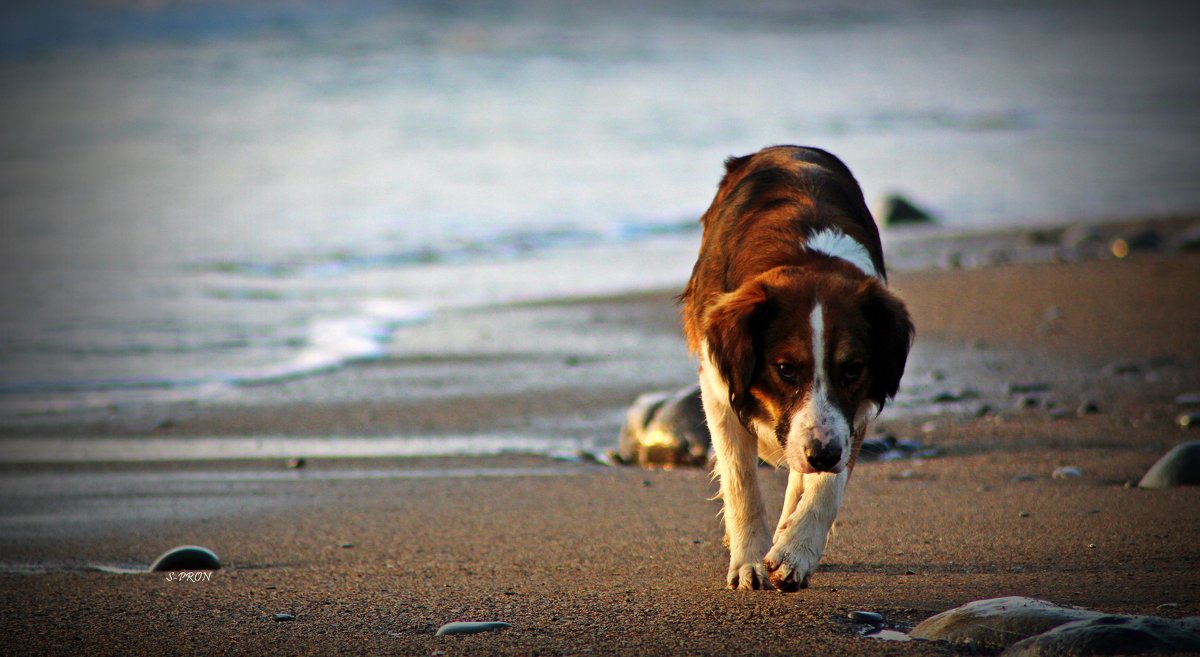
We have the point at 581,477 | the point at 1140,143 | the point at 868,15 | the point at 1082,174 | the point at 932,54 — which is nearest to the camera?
the point at 581,477

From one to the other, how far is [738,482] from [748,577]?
0.38 m

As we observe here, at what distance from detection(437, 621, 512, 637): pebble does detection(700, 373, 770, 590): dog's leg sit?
1.00m

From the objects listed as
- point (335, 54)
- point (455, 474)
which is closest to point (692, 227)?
point (455, 474)

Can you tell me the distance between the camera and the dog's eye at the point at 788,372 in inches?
161

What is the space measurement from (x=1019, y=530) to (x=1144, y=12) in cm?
6356

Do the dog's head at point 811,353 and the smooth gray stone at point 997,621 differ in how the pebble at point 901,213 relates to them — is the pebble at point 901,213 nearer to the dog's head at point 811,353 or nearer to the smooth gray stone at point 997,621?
the dog's head at point 811,353

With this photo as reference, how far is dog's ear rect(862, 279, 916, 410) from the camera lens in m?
4.14

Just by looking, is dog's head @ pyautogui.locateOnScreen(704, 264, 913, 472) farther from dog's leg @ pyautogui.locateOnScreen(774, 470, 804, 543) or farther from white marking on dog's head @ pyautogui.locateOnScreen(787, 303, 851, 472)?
dog's leg @ pyautogui.locateOnScreen(774, 470, 804, 543)

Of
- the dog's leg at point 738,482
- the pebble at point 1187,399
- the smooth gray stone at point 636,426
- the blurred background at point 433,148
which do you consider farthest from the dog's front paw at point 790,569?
the blurred background at point 433,148

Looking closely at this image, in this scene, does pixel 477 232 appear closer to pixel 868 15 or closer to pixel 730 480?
pixel 730 480

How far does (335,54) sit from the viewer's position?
142ft

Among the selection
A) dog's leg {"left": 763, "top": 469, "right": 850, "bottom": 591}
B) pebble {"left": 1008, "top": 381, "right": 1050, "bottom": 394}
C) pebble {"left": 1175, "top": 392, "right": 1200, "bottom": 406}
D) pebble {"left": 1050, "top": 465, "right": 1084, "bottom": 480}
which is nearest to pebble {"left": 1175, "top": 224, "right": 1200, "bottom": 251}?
pebble {"left": 1008, "top": 381, "right": 1050, "bottom": 394}

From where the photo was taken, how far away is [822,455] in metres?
3.95

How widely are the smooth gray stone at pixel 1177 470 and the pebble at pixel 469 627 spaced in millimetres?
3280
